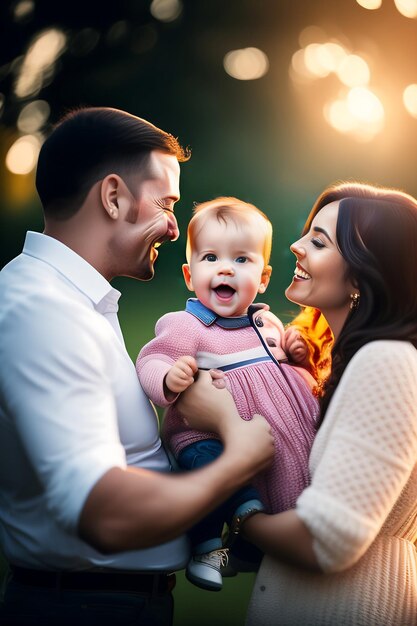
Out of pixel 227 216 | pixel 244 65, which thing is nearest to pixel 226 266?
pixel 227 216

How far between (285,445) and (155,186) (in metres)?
0.89

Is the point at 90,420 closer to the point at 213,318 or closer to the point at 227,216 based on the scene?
the point at 213,318

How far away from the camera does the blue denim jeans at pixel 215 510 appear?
5.71 ft

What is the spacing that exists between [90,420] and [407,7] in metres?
3.62

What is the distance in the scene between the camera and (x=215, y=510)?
1.77 metres

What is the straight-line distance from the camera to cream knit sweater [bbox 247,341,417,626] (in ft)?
4.91

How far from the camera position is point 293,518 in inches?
61.1

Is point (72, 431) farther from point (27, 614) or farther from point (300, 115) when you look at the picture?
point (300, 115)

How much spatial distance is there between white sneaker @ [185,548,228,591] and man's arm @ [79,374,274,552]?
395 mm

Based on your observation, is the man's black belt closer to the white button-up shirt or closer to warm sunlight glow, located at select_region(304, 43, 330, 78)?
the white button-up shirt

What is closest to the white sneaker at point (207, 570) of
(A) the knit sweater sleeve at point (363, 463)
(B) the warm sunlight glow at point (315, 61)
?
(A) the knit sweater sleeve at point (363, 463)

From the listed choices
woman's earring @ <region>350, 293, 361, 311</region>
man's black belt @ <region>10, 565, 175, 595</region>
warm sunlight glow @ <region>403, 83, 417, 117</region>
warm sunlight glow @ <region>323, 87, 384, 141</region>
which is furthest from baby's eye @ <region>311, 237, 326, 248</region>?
warm sunlight glow @ <region>403, 83, 417, 117</region>

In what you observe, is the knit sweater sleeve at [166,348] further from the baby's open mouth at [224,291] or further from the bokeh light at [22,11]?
the bokeh light at [22,11]

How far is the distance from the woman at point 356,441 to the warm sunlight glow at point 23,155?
2.42 meters
